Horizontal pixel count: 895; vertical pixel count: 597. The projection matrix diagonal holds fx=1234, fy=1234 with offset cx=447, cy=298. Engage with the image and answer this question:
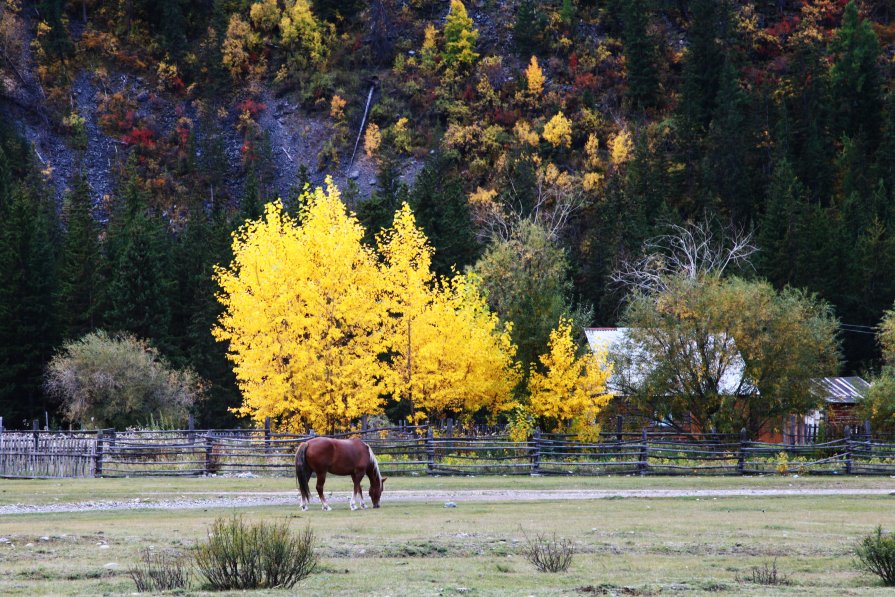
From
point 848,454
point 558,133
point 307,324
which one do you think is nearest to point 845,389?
point 848,454

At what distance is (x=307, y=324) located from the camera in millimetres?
43688

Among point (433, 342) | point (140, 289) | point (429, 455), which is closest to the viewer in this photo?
point (429, 455)

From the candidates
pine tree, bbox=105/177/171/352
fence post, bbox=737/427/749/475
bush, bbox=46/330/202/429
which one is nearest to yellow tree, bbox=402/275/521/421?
fence post, bbox=737/427/749/475

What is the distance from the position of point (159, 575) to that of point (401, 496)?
50.9ft

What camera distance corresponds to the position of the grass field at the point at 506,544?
13383 mm

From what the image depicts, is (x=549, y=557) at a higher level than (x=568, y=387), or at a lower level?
lower

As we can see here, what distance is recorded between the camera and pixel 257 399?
144 ft

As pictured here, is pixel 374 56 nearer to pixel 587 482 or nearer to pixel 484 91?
pixel 484 91

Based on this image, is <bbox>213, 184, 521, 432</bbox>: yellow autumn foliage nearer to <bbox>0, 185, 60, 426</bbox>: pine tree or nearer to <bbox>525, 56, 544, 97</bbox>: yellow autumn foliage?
<bbox>0, 185, 60, 426</bbox>: pine tree

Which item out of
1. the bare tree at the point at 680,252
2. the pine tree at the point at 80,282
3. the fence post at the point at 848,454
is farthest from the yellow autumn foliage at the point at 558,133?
the fence post at the point at 848,454

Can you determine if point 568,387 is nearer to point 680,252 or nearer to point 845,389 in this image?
point 845,389

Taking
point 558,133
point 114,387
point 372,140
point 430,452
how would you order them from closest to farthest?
point 430,452
point 114,387
point 558,133
point 372,140

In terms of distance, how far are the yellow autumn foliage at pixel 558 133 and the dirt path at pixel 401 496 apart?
73.3 metres

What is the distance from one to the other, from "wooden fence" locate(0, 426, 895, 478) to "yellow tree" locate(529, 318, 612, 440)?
3363mm
